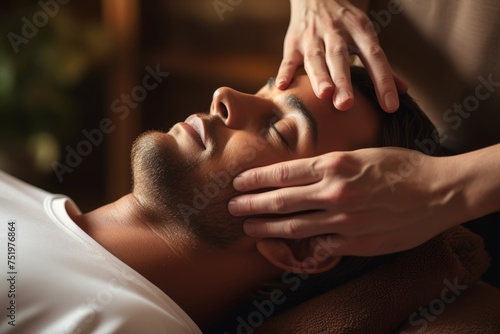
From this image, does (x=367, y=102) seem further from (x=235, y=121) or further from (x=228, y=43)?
(x=228, y=43)

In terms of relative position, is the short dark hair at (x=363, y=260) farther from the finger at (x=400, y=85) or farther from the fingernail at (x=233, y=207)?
the fingernail at (x=233, y=207)

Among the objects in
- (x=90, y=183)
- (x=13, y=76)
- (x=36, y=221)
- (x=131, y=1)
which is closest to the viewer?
(x=36, y=221)

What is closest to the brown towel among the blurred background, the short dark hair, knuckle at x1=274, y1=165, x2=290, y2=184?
the short dark hair

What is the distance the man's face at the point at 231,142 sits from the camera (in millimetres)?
1204

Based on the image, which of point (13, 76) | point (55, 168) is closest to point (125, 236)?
point (13, 76)

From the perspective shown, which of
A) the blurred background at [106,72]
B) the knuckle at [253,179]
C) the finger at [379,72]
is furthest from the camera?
the blurred background at [106,72]

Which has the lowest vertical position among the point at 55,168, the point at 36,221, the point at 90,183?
the point at 90,183

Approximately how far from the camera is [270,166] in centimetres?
113

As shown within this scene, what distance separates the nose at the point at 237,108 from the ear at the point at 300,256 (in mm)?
248

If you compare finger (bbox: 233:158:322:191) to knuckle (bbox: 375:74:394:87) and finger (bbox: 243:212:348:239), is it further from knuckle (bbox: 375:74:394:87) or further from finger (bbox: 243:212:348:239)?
knuckle (bbox: 375:74:394:87)

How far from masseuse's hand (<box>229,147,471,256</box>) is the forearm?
0.5 inches

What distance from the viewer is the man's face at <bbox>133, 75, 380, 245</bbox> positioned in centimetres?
120

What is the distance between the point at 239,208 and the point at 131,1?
1.73 metres

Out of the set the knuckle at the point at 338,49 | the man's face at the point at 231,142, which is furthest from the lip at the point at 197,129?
the knuckle at the point at 338,49
